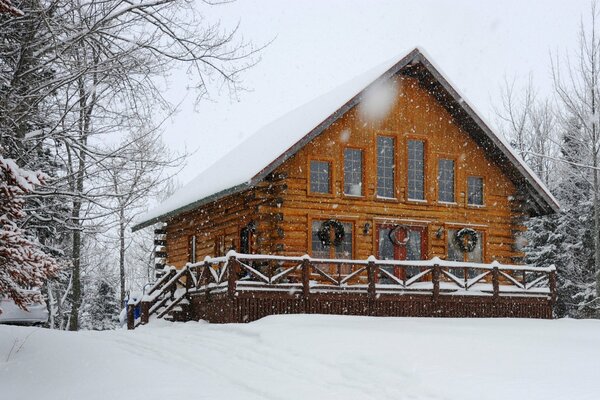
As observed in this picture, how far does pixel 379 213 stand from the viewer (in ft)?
77.3

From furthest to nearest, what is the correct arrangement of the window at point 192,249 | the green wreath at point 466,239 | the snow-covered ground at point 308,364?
the window at point 192,249 → the green wreath at point 466,239 → the snow-covered ground at point 308,364

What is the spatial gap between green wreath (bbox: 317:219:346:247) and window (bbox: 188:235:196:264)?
7.55 metres

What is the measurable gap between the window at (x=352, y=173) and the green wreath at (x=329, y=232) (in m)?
1.27

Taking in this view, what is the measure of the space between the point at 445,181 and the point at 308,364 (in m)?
14.2

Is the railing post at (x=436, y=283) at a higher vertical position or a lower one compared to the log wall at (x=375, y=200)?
lower

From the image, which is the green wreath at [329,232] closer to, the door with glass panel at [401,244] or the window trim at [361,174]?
the window trim at [361,174]

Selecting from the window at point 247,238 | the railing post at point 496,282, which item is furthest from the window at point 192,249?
the railing post at point 496,282

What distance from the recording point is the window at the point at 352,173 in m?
23.4

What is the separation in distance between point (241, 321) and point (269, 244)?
395cm

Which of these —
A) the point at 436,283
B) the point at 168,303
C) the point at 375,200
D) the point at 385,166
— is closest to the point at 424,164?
the point at 385,166

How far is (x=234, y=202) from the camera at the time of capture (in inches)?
961

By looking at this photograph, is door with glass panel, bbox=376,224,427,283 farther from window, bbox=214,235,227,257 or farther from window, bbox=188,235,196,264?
window, bbox=188,235,196,264

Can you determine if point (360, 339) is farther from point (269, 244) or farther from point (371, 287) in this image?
point (269, 244)

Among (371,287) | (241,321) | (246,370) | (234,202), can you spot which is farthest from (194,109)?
(234,202)
